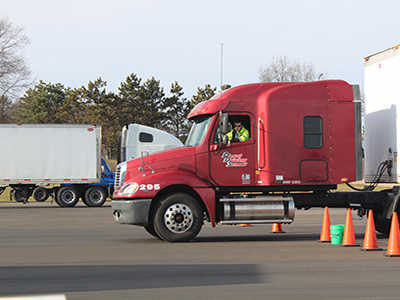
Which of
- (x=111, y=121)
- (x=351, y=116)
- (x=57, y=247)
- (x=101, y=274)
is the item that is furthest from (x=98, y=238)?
(x=111, y=121)

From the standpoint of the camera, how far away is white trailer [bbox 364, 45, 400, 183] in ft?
38.7

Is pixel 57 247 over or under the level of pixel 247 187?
under

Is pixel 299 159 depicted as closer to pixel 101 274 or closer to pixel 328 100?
pixel 328 100

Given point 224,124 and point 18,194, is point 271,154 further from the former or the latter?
point 18,194

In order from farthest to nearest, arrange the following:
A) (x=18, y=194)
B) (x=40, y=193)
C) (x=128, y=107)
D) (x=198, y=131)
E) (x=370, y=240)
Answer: (x=128, y=107)
(x=18, y=194)
(x=40, y=193)
(x=198, y=131)
(x=370, y=240)

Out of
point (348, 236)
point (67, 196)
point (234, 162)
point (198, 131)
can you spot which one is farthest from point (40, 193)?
point (348, 236)

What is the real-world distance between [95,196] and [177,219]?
15.3m

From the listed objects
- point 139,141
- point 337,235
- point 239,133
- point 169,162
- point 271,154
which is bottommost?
Result: point 337,235

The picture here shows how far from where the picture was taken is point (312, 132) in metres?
11.5

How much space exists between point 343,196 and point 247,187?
7.20 ft

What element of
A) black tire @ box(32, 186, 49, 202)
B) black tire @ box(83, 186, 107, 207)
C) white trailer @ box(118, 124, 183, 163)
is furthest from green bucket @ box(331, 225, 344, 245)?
black tire @ box(32, 186, 49, 202)

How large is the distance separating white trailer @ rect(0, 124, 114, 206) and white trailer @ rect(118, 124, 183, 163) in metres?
1.35

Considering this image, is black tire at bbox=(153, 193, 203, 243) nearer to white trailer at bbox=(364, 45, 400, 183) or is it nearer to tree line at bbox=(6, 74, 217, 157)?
white trailer at bbox=(364, 45, 400, 183)

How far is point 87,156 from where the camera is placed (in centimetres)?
2481
